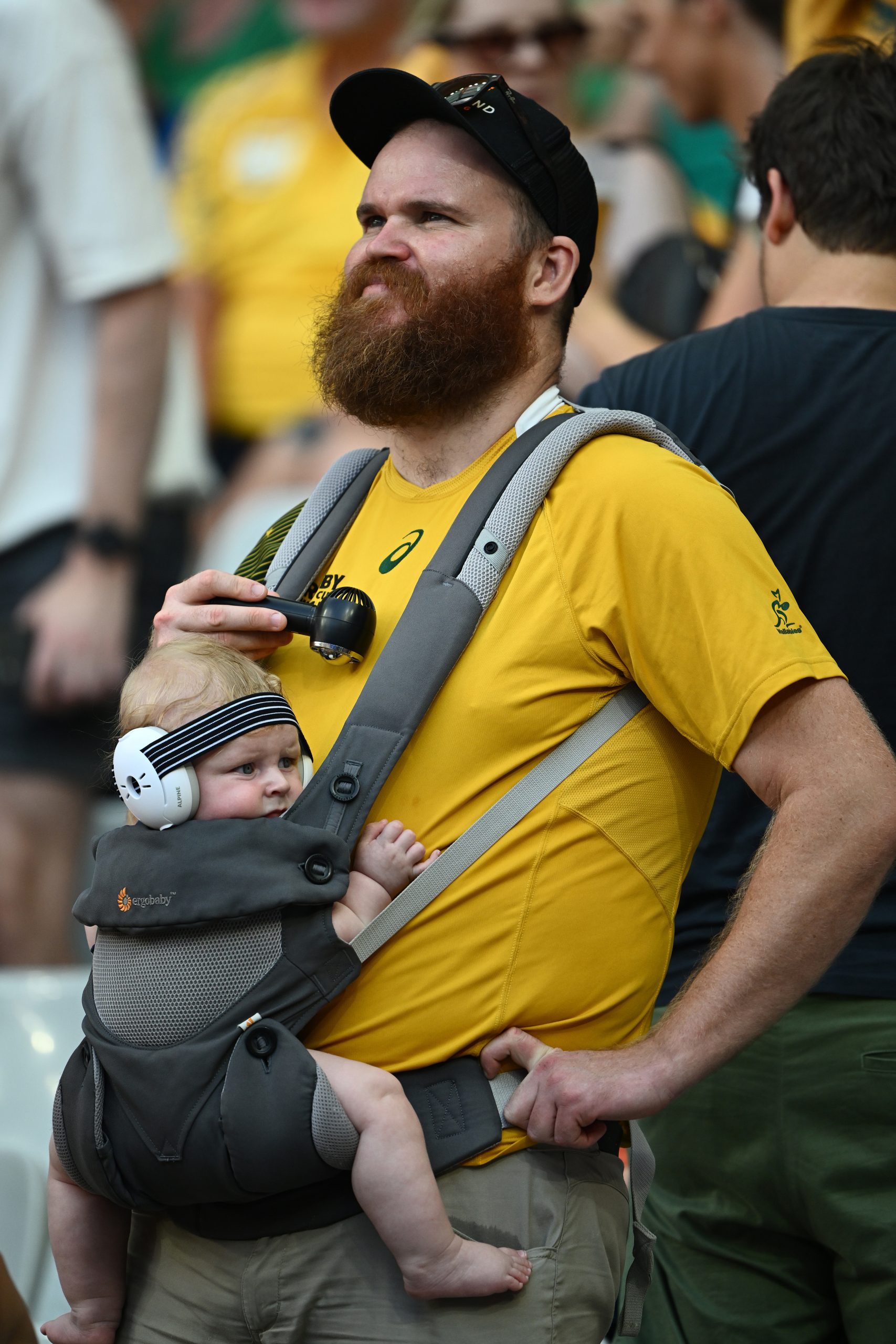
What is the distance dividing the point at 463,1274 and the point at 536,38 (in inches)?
161

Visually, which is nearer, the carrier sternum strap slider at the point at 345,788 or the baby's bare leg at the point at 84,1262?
the carrier sternum strap slider at the point at 345,788

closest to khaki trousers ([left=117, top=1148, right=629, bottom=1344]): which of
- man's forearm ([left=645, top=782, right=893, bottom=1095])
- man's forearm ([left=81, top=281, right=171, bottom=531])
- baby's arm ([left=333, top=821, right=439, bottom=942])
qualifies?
man's forearm ([left=645, top=782, right=893, bottom=1095])

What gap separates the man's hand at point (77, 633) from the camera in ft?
15.6

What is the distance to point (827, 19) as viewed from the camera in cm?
427

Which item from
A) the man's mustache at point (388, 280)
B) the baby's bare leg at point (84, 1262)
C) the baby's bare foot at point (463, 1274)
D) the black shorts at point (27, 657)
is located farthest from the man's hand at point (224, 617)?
the black shorts at point (27, 657)

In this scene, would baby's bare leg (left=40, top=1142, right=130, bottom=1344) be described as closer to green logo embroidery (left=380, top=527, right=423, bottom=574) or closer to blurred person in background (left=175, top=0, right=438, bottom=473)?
green logo embroidery (left=380, top=527, right=423, bottom=574)

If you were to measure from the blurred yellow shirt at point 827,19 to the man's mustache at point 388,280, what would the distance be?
9.16ft

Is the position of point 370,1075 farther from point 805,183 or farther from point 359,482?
point 805,183

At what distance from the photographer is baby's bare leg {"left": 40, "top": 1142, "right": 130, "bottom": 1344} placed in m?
1.79

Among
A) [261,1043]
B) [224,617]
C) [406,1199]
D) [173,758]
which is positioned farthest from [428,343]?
[406,1199]

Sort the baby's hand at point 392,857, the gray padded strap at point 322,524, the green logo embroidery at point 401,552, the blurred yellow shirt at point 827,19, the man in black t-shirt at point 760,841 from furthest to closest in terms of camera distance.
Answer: the blurred yellow shirt at point 827,19 < the man in black t-shirt at point 760,841 < the gray padded strap at point 322,524 < the green logo embroidery at point 401,552 < the baby's hand at point 392,857

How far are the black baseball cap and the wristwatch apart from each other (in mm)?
2888

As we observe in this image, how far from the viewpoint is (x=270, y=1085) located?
1.54 m

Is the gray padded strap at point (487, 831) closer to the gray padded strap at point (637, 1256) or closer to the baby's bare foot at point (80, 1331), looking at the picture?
the gray padded strap at point (637, 1256)
